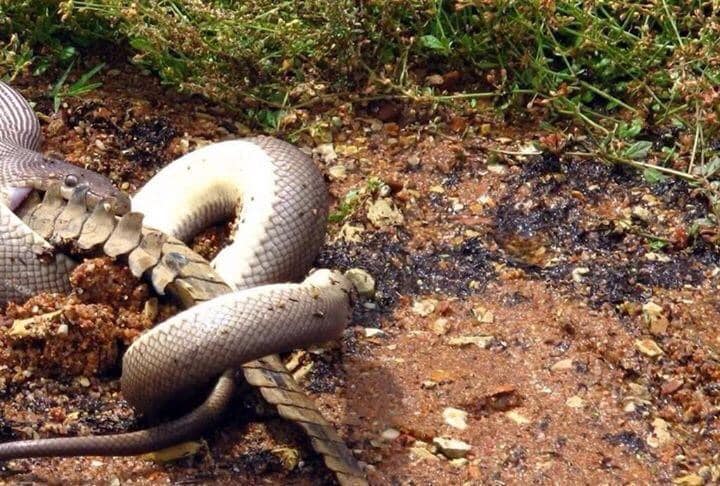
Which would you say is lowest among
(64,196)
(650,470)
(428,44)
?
(650,470)

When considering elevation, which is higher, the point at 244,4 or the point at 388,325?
the point at 244,4

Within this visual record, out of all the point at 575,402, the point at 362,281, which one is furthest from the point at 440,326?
the point at 575,402

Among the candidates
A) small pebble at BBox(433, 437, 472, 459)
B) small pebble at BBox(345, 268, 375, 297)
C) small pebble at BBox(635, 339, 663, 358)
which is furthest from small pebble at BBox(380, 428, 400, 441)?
small pebble at BBox(635, 339, 663, 358)

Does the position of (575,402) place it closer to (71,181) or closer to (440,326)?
(440,326)

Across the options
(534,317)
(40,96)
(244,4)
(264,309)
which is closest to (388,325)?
(534,317)

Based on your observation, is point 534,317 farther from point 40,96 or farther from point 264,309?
point 40,96


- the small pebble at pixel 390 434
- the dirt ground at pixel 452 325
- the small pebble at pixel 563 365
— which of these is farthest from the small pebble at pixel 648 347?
the small pebble at pixel 390 434

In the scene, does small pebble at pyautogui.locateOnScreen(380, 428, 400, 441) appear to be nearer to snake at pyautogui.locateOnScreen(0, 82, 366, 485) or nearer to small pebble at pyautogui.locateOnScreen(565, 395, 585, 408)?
snake at pyautogui.locateOnScreen(0, 82, 366, 485)
